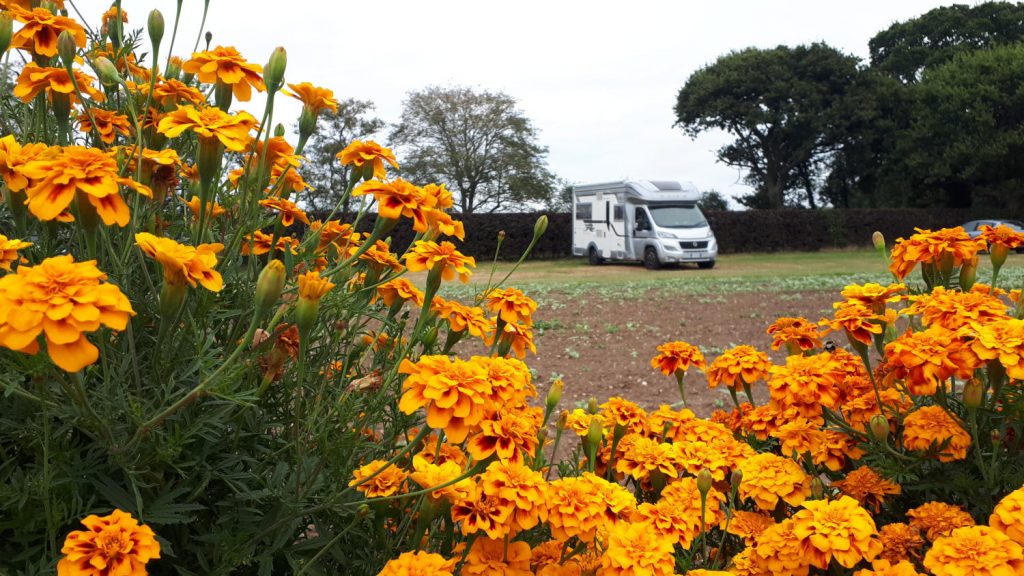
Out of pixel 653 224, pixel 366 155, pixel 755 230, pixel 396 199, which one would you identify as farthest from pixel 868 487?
pixel 755 230

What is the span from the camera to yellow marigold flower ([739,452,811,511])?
5.92 ft

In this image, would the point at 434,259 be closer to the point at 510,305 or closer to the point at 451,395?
the point at 510,305

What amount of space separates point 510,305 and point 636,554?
2.05ft

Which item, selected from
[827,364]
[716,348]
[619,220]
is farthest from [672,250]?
[827,364]

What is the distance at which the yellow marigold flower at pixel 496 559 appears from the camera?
4.79ft

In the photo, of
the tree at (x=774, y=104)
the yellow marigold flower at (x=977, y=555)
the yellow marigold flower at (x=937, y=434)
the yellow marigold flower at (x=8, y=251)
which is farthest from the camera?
the tree at (x=774, y=104)

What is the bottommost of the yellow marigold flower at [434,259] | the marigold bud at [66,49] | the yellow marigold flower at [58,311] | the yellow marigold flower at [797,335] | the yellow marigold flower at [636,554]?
the yellow marigold flower at [636,554]

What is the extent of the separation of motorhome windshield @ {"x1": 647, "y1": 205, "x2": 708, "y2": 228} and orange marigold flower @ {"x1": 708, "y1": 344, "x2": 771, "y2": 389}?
58.1ft

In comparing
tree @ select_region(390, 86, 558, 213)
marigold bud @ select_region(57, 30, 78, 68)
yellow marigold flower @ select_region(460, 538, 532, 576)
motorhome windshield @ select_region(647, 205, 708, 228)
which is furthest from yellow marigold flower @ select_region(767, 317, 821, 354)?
tree @ select_region(390, 86, 558, 213)

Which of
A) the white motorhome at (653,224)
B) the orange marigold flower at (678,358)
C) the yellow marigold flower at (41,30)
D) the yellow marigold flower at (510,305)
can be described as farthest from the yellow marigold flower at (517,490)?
the white motorhome at (653,224)

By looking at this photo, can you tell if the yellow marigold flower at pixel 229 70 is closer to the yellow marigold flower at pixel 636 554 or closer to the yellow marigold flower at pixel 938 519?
the yellow marigold flower at pixel 636 554

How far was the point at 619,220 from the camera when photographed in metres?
20.8

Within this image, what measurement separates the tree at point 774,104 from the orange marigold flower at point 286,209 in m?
34.1

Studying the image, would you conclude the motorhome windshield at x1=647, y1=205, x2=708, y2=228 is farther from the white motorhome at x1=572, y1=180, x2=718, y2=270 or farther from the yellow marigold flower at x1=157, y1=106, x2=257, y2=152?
the yellow marigold flower at x1=157, y1=106, x2=257, y2=152
